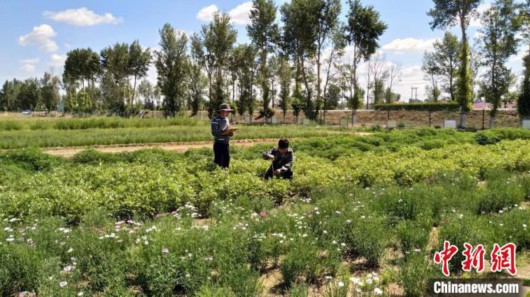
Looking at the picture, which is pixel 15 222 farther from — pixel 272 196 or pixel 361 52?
pixel 361 52

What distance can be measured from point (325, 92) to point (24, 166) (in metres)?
41.3

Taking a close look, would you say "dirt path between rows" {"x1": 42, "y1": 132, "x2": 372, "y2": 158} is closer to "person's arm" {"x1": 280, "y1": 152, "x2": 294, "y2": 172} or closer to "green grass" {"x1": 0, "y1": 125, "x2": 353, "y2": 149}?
"green grass" {"x1": 0, "y1": 125, "x2": 353, "y2": 149}

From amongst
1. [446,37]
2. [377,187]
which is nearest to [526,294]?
[377,187]

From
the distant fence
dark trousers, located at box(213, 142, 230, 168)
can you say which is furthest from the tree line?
dark trousers, located at box(213, 142, 230, 168)

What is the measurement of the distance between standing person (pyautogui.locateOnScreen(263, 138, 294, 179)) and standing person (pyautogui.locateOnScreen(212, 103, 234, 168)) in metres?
1.23

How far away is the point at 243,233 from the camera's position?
497 centimetres

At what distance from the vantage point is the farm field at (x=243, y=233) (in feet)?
13.4

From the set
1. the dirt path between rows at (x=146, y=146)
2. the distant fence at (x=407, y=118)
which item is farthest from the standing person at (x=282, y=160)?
the distant fence at (x=407, y=118)

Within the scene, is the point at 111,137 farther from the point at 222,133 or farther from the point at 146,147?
the point at 222,133

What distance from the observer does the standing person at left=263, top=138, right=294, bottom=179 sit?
9.24m

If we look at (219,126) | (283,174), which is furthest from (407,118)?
(283,174)

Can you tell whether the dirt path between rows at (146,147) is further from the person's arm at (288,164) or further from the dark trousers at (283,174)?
the person's arm at (288,164)

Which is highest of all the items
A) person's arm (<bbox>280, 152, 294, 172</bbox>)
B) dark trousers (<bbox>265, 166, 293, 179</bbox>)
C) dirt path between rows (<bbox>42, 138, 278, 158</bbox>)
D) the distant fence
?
the distant fence

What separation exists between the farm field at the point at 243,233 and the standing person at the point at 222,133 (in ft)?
4.16
